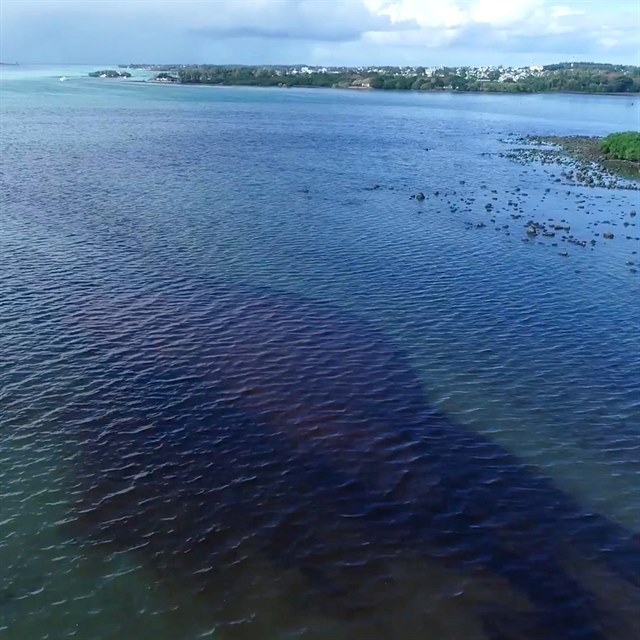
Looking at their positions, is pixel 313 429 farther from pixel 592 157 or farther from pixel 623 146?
pixel 623 146

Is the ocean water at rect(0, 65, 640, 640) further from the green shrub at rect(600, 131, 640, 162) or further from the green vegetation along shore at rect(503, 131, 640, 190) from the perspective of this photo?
the green shrub at rect(600, 131, 640, 162)

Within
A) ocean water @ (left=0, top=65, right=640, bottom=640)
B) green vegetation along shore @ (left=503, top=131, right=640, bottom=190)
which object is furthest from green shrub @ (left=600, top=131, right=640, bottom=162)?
ocean water @ (left=0, top=65, right=640, bottom=640)

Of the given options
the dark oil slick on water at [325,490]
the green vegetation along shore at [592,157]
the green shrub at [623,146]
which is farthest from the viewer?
the green shrub at [623,146]

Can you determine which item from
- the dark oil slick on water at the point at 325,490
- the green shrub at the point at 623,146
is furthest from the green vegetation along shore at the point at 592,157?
the dark oil slick on water at the point at 325,490

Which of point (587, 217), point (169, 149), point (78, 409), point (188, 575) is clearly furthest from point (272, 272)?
point (169, 149)

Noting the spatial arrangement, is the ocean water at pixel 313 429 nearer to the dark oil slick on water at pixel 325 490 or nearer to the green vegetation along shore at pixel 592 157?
the dark oil slick on water at pixel 325 490

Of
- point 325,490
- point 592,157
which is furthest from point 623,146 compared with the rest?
point 325,490

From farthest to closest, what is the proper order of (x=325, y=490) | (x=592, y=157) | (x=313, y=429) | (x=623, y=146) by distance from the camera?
(x=592, y=157), (x=623, y=146), (x=313, y=429), (x=325, y=490)
